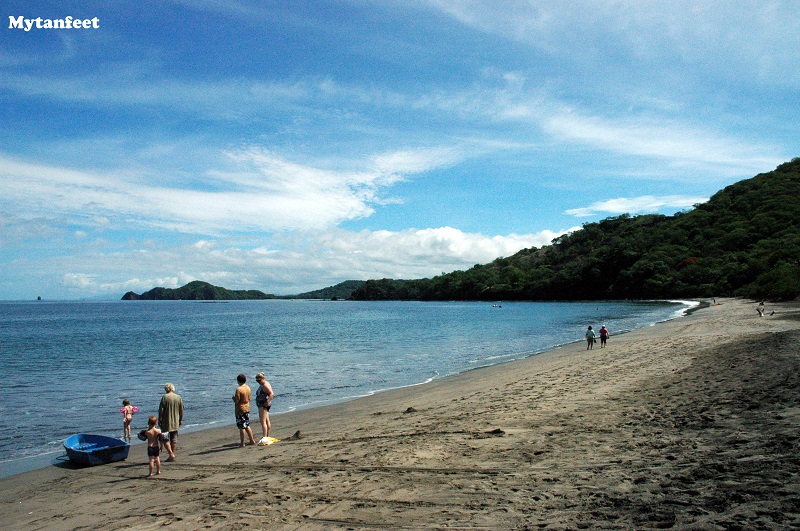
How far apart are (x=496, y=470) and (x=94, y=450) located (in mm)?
9544

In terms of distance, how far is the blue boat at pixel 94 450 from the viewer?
12195 millimetres

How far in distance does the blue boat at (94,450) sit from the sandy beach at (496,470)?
0.30 m

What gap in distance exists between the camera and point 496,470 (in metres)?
8.21

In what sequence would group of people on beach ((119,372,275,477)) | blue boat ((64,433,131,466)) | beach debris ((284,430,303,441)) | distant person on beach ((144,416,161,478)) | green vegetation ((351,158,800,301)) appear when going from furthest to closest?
green vegetation ((351,158,800,301)) → beach debris ((284,430,303,441)) → blue boat ((64,433,131,466)) → group of people on beach ((119,372,275,477)) → distant person on beach ((144,416,161,478))

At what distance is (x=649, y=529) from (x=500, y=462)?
3465mm

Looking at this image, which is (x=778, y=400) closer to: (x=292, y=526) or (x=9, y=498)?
(x=292, y=526)

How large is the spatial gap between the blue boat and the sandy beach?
300mm

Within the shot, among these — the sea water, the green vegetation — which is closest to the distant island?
the green vegetation

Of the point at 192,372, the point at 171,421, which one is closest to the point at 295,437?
the point at 171,421

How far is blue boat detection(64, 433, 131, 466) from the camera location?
12.2 metres

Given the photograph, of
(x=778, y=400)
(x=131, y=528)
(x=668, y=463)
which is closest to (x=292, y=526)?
(x=131, y=528)

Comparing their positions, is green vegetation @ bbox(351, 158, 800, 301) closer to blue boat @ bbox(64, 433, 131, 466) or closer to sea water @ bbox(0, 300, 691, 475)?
sea water @ bbox(0, 300, 691, 475)

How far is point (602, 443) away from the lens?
912cm

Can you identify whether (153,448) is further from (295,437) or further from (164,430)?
(295,437)
